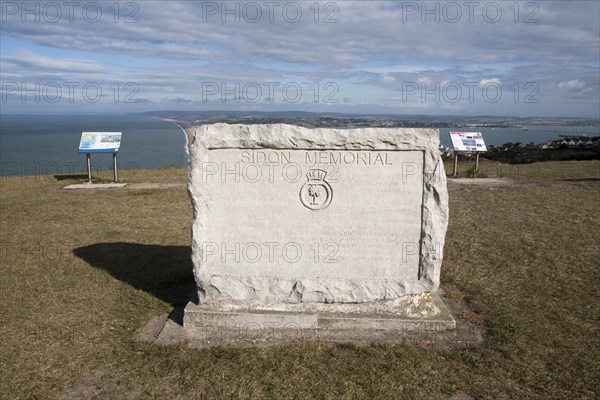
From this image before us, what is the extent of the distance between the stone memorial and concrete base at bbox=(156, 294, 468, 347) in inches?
0.6

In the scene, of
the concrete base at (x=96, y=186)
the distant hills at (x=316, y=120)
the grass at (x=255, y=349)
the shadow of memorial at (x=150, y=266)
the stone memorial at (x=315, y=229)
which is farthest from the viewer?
the concrete base at (x=96, y=186)

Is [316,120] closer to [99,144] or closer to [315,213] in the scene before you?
[99,144]

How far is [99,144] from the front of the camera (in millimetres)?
15156

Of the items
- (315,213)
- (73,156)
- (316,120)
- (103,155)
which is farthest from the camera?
(103,155)

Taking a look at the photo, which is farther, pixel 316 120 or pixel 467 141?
pixel 467 141

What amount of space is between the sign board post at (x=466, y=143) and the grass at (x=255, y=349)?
5.86m

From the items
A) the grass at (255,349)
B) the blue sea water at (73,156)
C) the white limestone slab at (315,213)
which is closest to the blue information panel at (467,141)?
the grass at (255,349)

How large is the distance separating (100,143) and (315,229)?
12.0 m

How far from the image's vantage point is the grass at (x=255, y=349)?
13.6 feet

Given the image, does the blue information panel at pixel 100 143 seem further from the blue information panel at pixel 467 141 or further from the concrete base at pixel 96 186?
the blue information panel at pixel 467 141

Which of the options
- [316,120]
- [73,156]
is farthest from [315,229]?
[73,156]

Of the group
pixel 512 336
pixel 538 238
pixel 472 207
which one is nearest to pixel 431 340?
pixel 512 336

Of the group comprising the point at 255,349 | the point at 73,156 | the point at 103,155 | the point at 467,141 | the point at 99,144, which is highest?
the point at 467,141

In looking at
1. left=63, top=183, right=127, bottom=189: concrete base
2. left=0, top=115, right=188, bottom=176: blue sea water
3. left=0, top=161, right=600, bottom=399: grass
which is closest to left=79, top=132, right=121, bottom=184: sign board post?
left=63, top=183, right=127, bottom=189: concrete base
